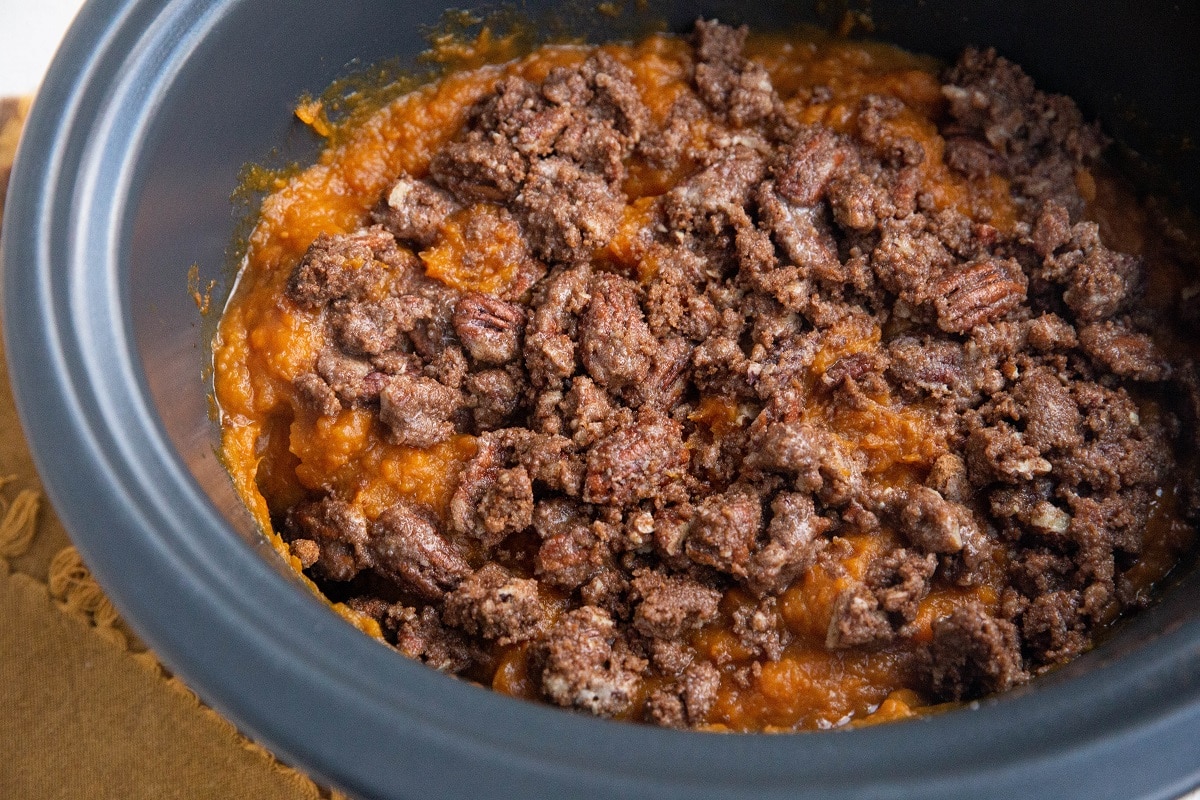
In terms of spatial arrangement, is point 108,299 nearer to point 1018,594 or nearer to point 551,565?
point 551,565

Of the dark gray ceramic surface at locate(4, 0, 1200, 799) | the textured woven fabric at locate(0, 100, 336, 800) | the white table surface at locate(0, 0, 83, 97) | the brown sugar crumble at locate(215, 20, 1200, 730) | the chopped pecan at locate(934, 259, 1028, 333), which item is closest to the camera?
the dark gray ceramic surface at locate(4, 0, 1200, 799)

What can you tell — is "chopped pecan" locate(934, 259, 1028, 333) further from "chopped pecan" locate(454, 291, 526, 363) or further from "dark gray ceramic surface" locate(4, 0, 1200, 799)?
"chopped pecan" locate(454, 291, 526, 363)


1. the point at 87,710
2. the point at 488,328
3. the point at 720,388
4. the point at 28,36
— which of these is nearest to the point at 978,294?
the point at 720,388

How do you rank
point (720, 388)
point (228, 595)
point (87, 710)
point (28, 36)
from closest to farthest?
1. point (228, 595)
2. point (720, 388)
3. point (87, 710)
4. point (28, 36)

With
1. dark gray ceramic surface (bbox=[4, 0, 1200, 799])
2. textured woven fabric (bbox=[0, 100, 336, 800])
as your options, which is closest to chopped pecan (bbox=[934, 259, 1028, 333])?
dark gray ceramic surface (bbox=[4, 0, 1200, 799])

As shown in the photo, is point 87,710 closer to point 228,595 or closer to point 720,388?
point 228,595

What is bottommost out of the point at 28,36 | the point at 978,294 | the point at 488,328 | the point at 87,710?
the point at 87,710
